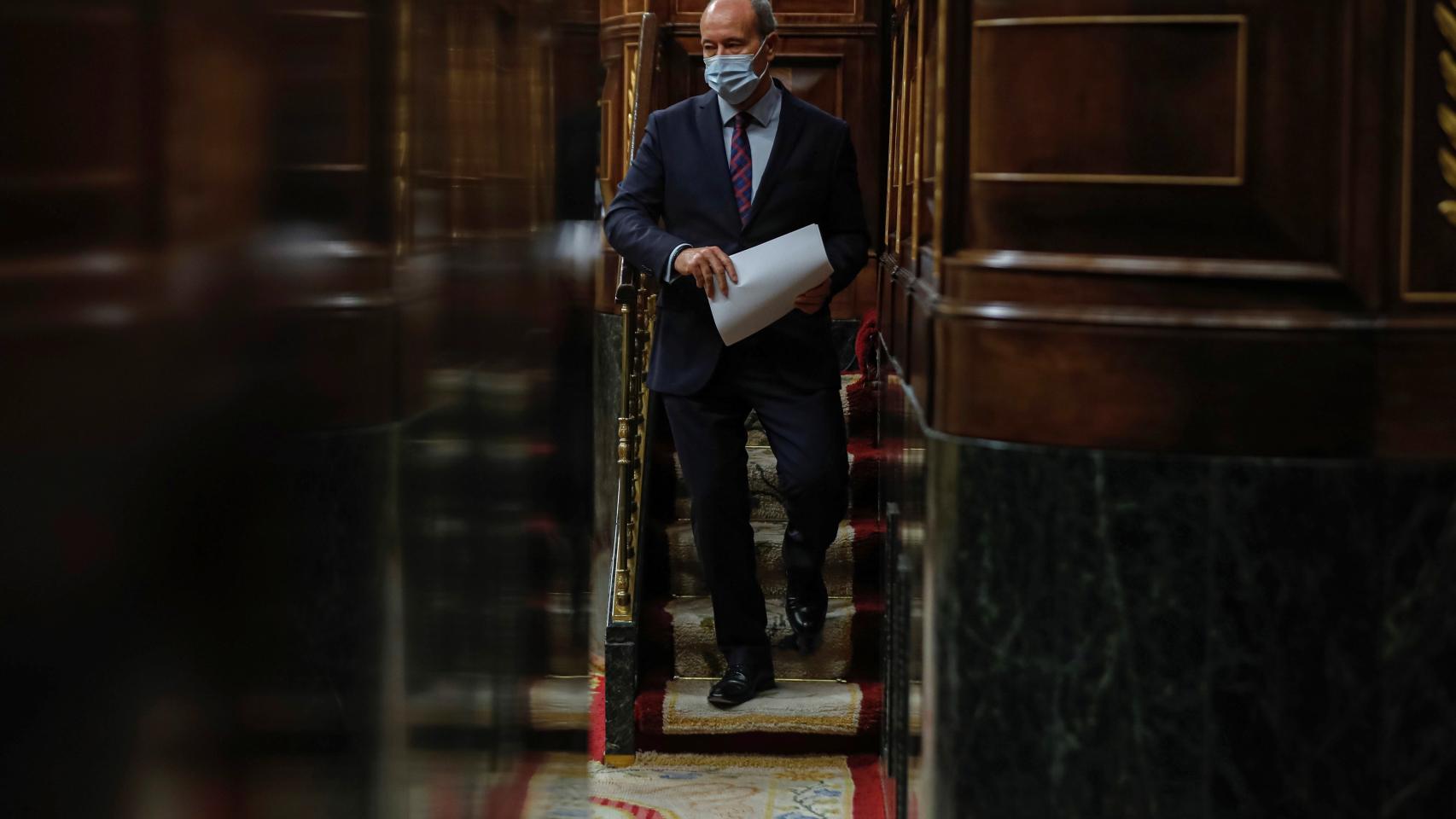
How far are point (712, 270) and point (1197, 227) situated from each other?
179 cm

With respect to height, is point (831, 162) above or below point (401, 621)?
above

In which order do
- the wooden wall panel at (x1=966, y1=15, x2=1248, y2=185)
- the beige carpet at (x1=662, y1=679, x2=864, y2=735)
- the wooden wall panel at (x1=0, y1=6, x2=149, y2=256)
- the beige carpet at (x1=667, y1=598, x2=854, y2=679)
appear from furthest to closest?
the beige carpet at (x1=667, y1=598, x2=854, y2=679) → the beige carpet at (x1=662, y1=679, x2=864, y2=735) → the wooden wall panel at (x1=966, y1=15, x2=1248, y2=185) → the wooden wall panel at (x1=0, y1=6, x2=149, y2=256)

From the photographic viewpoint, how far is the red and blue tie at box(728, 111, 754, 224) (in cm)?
412

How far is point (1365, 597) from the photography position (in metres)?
2.03

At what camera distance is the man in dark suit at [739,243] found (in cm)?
409

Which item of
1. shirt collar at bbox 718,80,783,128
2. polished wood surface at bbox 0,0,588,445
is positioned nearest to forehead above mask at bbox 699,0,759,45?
shirt collar at bbox 718,80,783,128

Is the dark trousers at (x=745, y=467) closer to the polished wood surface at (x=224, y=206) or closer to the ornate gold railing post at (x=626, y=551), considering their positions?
the ornate gold railing post at (x=626, y=551)

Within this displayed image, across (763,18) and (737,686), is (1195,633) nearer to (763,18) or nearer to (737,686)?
(737,686)

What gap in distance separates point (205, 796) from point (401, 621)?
25cm

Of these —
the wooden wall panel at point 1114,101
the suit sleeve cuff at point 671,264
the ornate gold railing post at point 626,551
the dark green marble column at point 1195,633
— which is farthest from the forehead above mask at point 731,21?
the dark green marble column at point 1195,633

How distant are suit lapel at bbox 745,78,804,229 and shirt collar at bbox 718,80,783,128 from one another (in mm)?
25

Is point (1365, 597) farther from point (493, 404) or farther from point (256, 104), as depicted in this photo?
point (256, 104)

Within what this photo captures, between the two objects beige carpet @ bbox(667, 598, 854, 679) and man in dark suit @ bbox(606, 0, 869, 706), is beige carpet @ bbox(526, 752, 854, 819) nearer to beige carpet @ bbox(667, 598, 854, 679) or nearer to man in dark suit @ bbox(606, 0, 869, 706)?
beige carpet @ bbox(667, 598, 854, 679)

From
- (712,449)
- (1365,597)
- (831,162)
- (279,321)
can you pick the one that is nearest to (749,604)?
(712,449)
